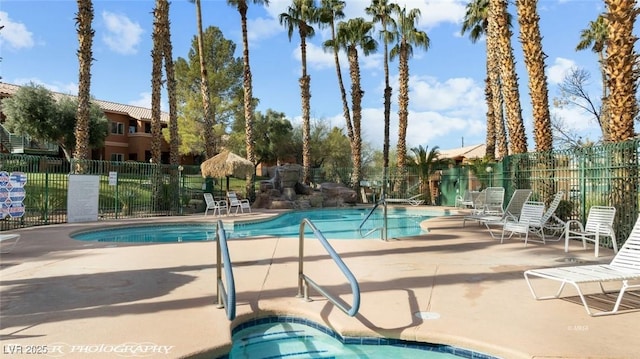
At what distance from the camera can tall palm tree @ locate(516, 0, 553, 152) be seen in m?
11.3

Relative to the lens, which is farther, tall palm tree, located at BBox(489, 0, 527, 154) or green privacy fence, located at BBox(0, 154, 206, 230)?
green privacy fence, located at BBox(0, 154, 206, 230)

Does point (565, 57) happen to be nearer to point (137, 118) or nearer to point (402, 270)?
point (402, 270)

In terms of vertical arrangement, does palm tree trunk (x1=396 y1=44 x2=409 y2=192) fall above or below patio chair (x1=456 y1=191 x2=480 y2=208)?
above

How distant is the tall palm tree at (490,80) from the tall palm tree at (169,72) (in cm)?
1435

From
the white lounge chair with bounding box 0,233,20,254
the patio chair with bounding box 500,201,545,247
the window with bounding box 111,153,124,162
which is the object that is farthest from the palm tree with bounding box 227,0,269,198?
the window with bounding box 111,153,124,162

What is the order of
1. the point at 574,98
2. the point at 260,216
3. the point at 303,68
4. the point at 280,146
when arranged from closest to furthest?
1. the point at 260,216
2. the point at 303,68
3. the point at 574,98
4. the point at 280,146

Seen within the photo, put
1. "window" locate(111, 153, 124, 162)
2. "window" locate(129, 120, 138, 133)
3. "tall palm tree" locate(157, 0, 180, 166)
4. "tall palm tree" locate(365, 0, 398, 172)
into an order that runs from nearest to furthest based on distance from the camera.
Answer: "tall palm tree" locate(157, 0, 180, 166) < "tall palm tree" locate(365, 0, 398, 172) < "window" locate(111, 153, 124, 162) < "window" locate(129, 120, 138, 133)

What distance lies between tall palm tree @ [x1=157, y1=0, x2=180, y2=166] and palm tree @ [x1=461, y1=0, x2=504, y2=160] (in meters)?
14.4

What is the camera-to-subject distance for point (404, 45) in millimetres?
27703

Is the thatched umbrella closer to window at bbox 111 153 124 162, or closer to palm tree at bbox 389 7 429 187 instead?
palm tree at bbox 389 7 429 187

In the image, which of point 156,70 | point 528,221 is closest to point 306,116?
point 156,70

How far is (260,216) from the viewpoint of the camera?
54.7 feet

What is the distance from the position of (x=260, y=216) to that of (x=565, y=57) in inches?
984

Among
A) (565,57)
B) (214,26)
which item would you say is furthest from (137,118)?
(565,57)
